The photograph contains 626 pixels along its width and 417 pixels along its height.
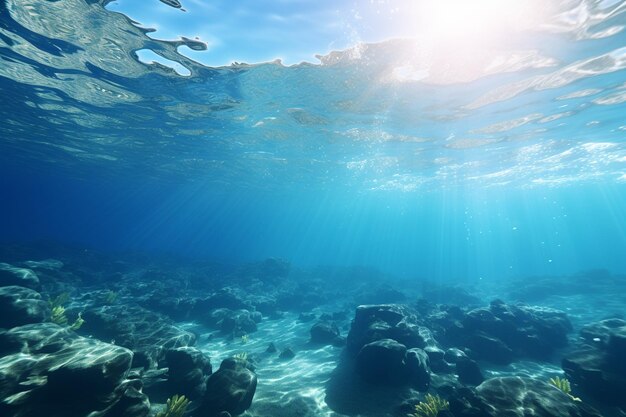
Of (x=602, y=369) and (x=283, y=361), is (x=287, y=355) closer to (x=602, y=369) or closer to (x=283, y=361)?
(x=283, y=361)

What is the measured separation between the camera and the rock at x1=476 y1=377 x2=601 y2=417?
22.2 ft

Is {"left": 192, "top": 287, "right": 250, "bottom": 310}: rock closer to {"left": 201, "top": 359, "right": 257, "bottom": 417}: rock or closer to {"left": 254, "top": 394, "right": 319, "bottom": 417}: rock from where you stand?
{"left": 201, "top": 359, "right": 257, "bottom": 417}: rock

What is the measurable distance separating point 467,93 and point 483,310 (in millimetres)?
12028

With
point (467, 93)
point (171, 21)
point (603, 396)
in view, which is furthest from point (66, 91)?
point (603, 396)

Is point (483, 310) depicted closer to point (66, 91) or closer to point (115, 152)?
point (66, 91)

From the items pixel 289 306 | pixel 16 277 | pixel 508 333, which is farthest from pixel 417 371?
pixel 16 277

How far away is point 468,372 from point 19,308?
1675cm

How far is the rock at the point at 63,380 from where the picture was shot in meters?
6.32

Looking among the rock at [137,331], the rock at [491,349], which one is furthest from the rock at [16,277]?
the rock at [491,349]

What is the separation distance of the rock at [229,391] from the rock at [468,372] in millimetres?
7985

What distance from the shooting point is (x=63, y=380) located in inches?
261

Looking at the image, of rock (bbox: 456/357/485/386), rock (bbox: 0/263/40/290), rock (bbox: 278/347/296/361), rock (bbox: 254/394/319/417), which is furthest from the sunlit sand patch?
rock (bbox: 0/263/40/290)

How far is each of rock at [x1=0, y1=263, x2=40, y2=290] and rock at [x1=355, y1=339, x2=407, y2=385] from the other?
1682 centimetres

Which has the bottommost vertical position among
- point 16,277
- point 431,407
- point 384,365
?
point 431,407
